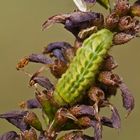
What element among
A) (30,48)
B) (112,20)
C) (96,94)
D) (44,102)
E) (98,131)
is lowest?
(98,131)

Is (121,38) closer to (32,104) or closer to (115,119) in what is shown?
(115,119)

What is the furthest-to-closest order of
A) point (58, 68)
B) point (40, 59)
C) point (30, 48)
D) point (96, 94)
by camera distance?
point (30, 48) → point (40, 59) → point (58, 68) → point (96, 94)

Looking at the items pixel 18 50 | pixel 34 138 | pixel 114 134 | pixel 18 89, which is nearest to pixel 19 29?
pixel 18 50

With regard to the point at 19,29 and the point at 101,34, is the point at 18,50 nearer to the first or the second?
the point at 19,29

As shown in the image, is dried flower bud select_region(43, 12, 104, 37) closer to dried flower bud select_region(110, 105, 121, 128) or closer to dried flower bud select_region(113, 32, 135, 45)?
dried flower bud select_region(113, 32, 135, 45)

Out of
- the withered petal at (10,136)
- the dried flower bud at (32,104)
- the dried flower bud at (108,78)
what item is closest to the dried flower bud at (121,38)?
the dried flower bud at (108,78)

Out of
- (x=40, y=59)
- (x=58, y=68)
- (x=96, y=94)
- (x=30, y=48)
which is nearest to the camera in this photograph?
(x=96, y=94)

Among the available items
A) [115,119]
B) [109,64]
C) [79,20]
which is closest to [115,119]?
[115,119]
